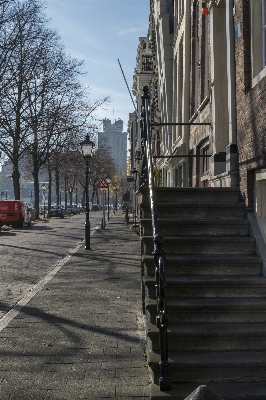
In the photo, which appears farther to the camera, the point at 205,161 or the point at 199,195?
the point at 205,161

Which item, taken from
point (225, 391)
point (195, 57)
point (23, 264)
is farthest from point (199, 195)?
point (23, 264)

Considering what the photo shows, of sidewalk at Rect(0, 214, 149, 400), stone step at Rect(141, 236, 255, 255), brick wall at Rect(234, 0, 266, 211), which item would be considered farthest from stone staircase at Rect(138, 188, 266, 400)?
sidewalk at Rect(0, 214, 149, 400)

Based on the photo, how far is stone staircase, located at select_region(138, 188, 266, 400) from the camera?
514 centimetres

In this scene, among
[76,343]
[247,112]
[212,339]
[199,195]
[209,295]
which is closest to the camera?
[212,339]

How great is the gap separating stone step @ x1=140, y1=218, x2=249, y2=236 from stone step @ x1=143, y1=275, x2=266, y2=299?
39.9 inches

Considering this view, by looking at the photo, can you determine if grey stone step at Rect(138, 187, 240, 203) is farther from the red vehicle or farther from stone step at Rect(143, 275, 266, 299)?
the red vehicle

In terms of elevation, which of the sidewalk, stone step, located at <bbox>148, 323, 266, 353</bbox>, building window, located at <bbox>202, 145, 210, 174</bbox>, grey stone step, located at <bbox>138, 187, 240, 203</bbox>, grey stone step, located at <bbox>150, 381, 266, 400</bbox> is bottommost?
the sidewalk

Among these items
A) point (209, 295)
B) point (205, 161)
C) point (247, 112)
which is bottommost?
point (209, 295)

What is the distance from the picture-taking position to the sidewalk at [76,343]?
17.1 ft

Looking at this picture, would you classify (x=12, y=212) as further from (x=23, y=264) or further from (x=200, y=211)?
(x=200, y=211)

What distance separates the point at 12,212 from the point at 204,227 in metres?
29.6

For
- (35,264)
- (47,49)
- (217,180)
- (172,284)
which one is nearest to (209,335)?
(172,284)

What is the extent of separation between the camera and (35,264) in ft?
50.6

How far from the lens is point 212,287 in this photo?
6215mm
